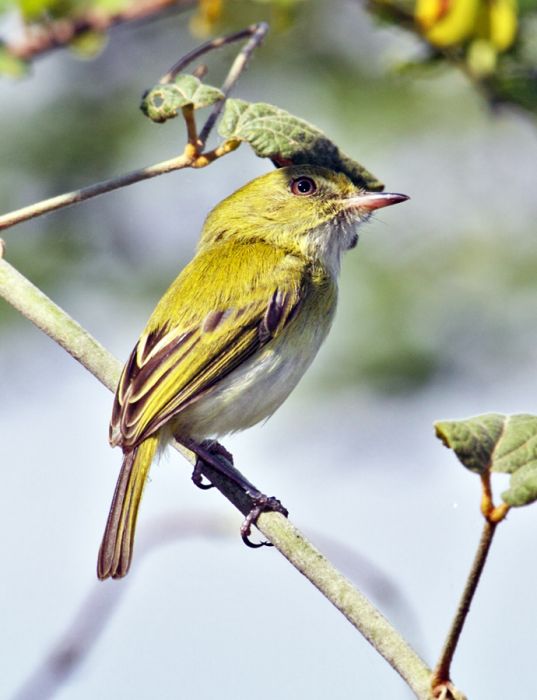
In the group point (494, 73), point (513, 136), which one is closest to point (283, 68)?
point (513, 136)

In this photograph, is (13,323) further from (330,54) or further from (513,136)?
(513,136)

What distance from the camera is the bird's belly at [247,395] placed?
11.9 feet

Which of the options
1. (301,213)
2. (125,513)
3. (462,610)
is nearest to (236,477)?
(125,513)

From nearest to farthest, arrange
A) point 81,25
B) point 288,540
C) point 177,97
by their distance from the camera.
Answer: point 288,540, point 177,97, point 81,25

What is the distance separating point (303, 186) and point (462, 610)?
2754 mm

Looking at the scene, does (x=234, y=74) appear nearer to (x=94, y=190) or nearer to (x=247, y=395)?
(x=94, y=190)

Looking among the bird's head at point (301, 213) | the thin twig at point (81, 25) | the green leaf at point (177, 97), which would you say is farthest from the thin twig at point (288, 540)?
the bird's head at point (301, 213)

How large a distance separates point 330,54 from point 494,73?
2024 millimetres

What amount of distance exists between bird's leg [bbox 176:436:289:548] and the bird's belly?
2.0 inches

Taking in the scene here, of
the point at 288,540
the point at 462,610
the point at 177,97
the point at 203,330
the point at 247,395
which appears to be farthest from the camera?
the point at 203,330

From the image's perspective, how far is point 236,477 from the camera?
3082 mm

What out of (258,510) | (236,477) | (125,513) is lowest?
(125,513)

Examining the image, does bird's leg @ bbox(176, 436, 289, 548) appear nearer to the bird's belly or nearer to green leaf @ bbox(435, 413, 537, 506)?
the bird's belly

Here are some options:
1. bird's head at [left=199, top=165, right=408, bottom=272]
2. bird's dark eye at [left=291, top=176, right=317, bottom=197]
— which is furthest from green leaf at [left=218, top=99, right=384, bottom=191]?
bird's dark eye at [left=291, top=176, right=317, bottom=197]
